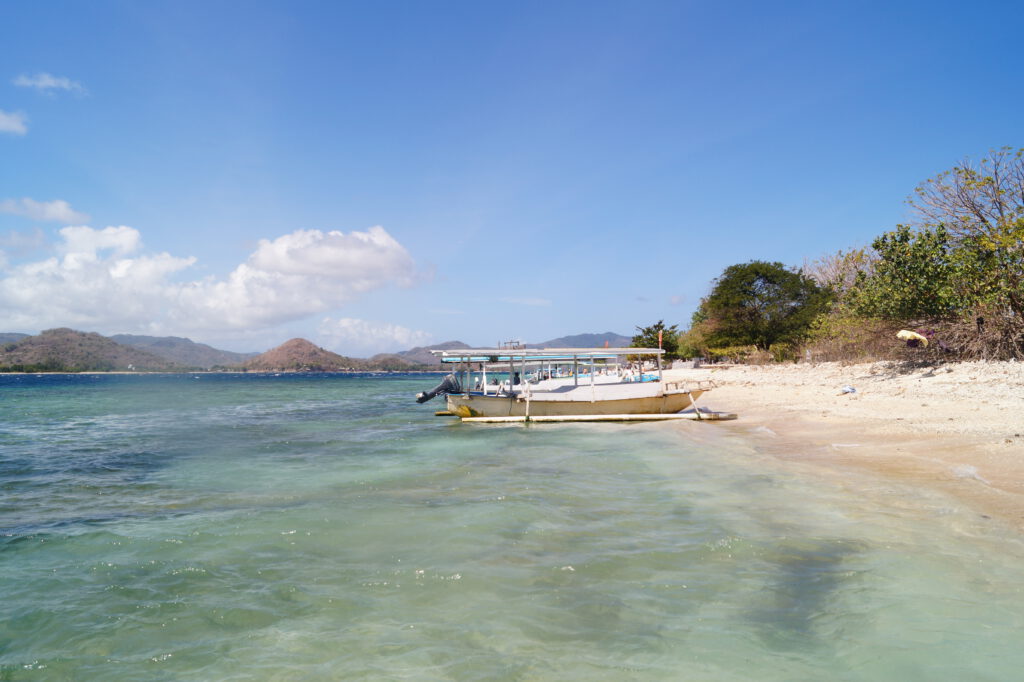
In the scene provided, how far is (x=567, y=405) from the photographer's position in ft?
73.4

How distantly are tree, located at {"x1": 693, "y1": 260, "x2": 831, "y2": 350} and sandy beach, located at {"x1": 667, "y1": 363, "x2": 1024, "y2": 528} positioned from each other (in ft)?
72.2

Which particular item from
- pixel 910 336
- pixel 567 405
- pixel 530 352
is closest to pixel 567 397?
pixel 567 405

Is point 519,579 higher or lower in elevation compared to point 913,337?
lower

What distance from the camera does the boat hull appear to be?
69.7 ft

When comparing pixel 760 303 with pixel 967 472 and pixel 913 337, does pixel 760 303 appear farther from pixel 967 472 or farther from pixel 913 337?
pixel 967 472

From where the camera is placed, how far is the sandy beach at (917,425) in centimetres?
853

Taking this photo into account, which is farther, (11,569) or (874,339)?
(874,339)

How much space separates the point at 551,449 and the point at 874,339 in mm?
19208

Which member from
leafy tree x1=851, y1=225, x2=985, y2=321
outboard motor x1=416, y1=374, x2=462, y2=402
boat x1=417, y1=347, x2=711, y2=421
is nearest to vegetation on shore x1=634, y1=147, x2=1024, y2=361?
leafy tree x1=851, y1=225, x2=985, y2=321

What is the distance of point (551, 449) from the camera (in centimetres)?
1589

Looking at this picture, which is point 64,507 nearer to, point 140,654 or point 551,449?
point 140,654

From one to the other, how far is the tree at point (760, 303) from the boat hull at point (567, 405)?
2850cm

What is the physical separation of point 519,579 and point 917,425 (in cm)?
1173

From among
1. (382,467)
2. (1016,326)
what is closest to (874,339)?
(1016,326)
